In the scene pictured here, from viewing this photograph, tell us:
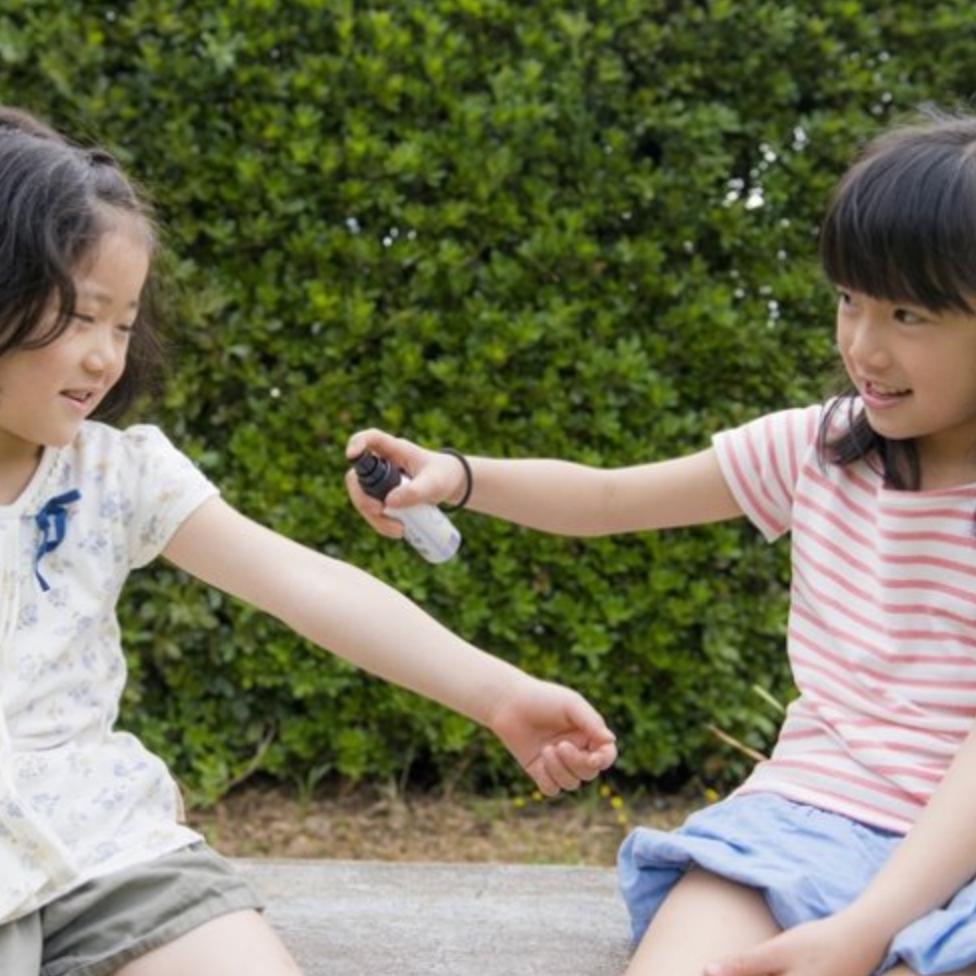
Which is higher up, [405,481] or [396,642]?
[405,481]

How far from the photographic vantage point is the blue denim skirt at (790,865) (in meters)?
1.93

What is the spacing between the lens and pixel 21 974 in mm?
2025

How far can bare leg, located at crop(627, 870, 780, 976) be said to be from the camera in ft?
6.65

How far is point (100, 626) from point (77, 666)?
0.07 meters

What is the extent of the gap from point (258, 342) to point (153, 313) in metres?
1.46

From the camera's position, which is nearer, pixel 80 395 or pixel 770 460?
pixel 80 395

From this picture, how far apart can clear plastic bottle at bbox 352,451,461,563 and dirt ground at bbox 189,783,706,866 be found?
180cm

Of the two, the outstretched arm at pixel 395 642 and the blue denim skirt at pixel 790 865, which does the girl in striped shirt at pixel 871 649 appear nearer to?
the blue denim skirt at pixel 790 865

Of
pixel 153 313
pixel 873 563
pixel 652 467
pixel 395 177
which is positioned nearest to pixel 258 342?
pixel 395 177

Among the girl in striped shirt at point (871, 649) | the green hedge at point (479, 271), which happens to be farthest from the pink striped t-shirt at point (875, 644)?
the green hedge at point (479, 271)

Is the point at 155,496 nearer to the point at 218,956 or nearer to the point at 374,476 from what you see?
Result: the point at 374,476

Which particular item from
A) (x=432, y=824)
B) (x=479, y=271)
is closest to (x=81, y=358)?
(x=479, y=271)

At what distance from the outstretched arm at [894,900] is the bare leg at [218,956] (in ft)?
1.71

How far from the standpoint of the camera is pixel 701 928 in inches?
80.7
